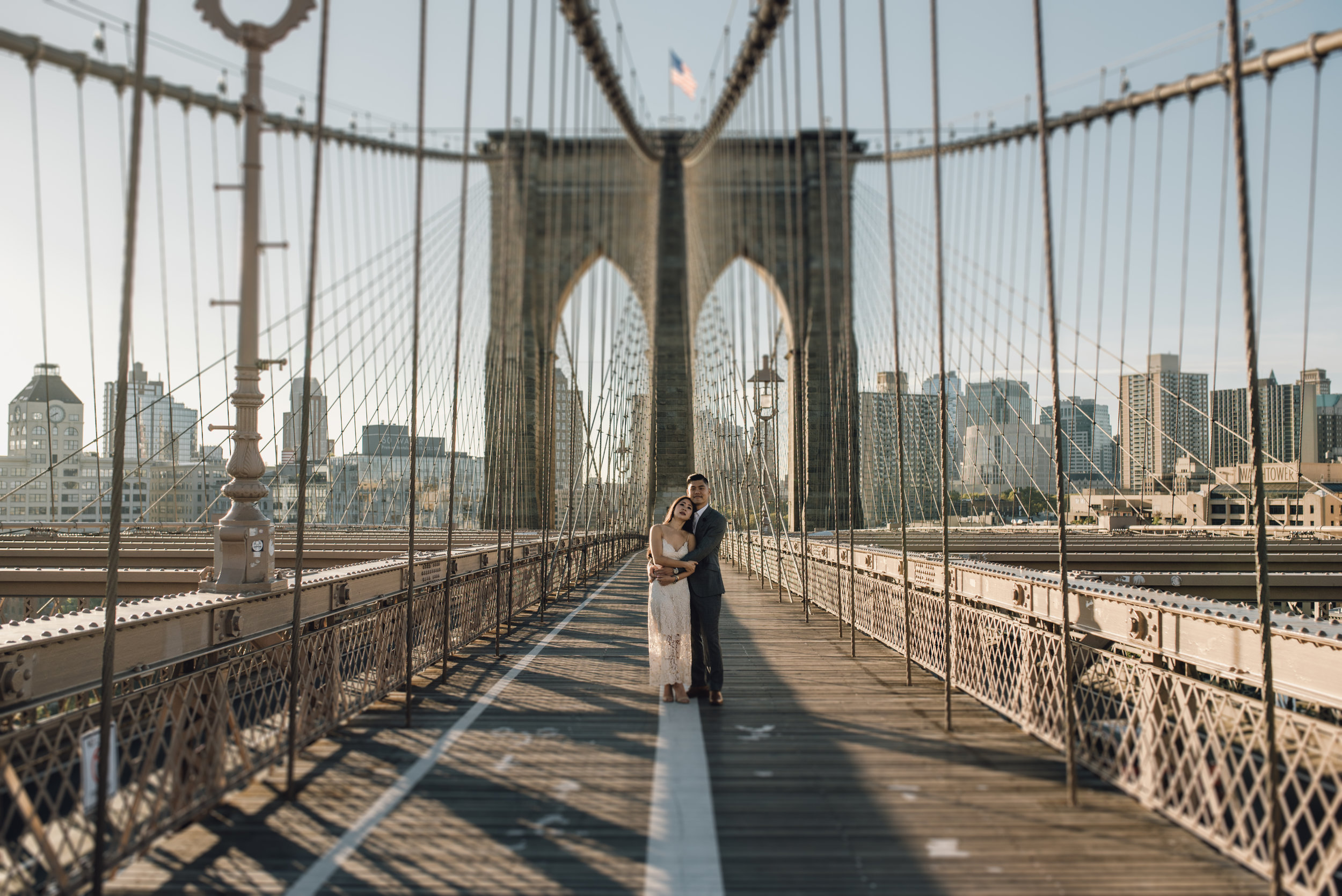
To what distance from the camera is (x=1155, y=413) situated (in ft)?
57.5

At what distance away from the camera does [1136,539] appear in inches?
579

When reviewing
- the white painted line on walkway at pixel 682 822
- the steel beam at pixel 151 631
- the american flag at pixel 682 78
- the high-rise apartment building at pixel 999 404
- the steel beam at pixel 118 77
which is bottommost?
the white painted line on walkway at pixel 682 822

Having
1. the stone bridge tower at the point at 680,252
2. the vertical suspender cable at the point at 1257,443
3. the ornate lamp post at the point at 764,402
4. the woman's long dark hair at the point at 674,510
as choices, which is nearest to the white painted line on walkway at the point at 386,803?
the woman's long dark hair at the point at 674,510

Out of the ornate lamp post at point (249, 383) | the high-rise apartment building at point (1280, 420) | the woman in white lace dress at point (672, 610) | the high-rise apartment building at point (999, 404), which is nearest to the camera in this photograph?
the woman in white lace dress at point (672, 610)

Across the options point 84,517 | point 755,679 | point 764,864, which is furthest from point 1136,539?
point 84,517

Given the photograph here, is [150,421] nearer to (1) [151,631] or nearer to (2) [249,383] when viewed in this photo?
(2) [249,383]

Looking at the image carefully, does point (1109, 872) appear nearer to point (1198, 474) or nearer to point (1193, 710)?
point (1193, 710)

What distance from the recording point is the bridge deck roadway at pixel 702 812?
2791mm

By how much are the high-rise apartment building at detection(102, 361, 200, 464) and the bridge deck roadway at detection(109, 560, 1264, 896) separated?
764 centimetres

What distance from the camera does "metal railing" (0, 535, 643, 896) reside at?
2.61m

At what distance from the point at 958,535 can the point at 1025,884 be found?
15844 millimetres

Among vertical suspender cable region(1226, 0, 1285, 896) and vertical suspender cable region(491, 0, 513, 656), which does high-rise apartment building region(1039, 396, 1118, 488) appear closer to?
vertical suspender cable region(491, 0, 513, 656)

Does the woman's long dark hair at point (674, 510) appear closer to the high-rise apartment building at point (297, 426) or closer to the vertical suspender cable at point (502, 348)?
the vertical suspender cable at point (502, 348)

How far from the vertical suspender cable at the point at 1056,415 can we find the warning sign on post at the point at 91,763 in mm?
3196
